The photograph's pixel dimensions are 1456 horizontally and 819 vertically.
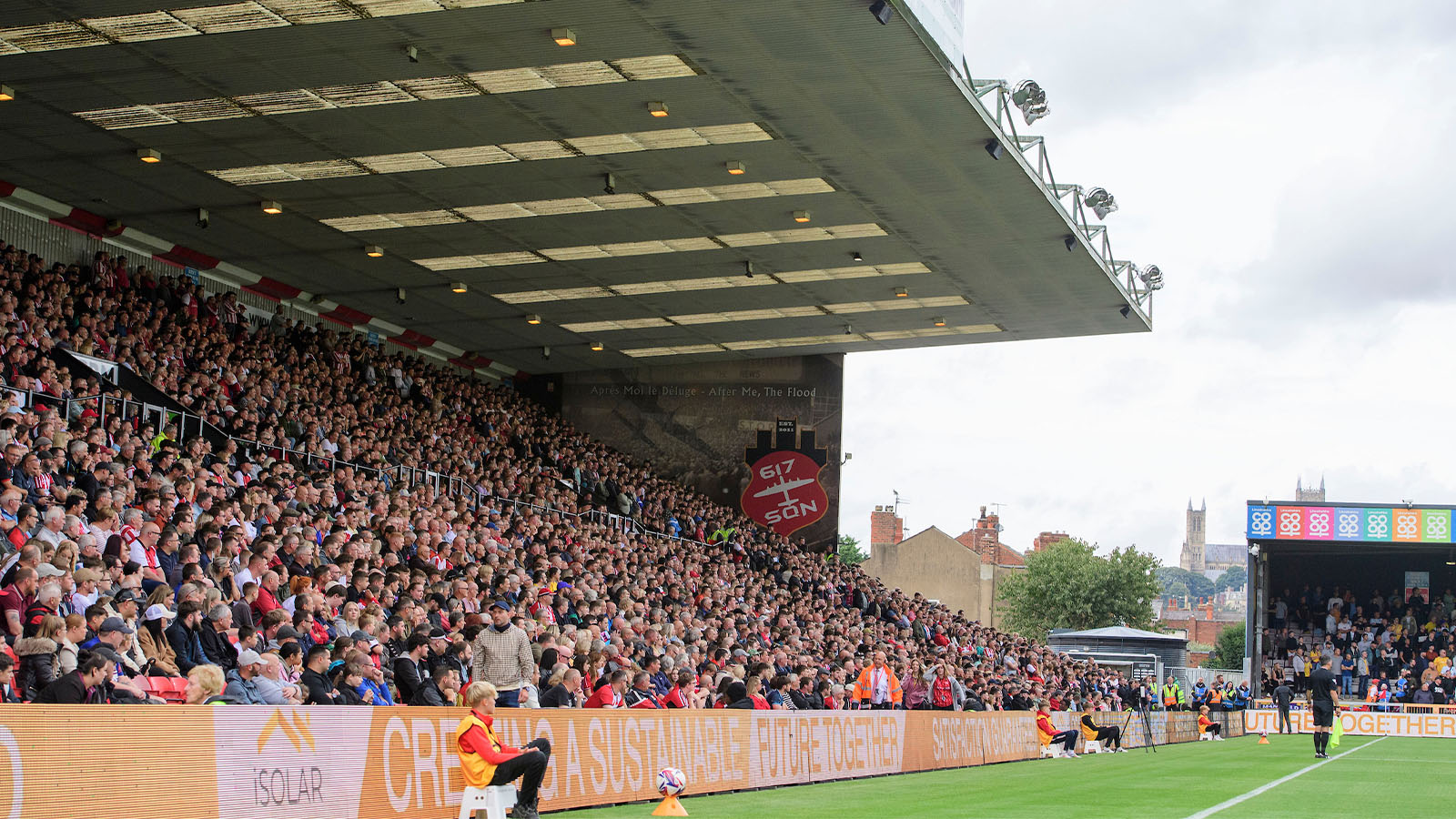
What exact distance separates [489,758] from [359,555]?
8624mm

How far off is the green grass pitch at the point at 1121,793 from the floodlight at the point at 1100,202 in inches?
419

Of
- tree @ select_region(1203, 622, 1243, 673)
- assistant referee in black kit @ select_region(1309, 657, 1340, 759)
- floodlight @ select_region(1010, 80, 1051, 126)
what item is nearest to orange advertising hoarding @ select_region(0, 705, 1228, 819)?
floodlight @ select_region(1010, 80, 1051, 126)

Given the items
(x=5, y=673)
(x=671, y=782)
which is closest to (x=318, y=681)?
(x=5, y=673)

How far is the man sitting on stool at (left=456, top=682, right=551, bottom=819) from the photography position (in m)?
11.3

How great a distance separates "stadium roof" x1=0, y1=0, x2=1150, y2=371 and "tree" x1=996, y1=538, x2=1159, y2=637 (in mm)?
67861

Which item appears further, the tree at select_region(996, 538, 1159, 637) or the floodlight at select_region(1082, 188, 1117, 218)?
the tree at select_region(996, 538, 1159, 637)

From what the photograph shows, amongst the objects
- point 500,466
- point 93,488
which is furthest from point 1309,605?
point 93,488

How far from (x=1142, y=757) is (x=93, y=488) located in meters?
20.7

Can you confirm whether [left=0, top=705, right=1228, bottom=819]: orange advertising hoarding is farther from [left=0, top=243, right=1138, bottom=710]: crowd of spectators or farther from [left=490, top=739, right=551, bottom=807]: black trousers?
[left=490, top=739, right=551, bottom=807]: black trousers

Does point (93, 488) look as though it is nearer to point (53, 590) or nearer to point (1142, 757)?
point (53, 590)

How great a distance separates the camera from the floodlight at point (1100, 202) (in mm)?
29453

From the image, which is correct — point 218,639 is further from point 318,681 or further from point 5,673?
point 5,673

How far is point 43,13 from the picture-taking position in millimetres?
17953

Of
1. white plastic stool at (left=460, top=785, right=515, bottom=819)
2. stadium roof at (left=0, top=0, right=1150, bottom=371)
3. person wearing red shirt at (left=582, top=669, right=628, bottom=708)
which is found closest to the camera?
white plastic stool at (left=460, top=785, right=515, bottom=819)
